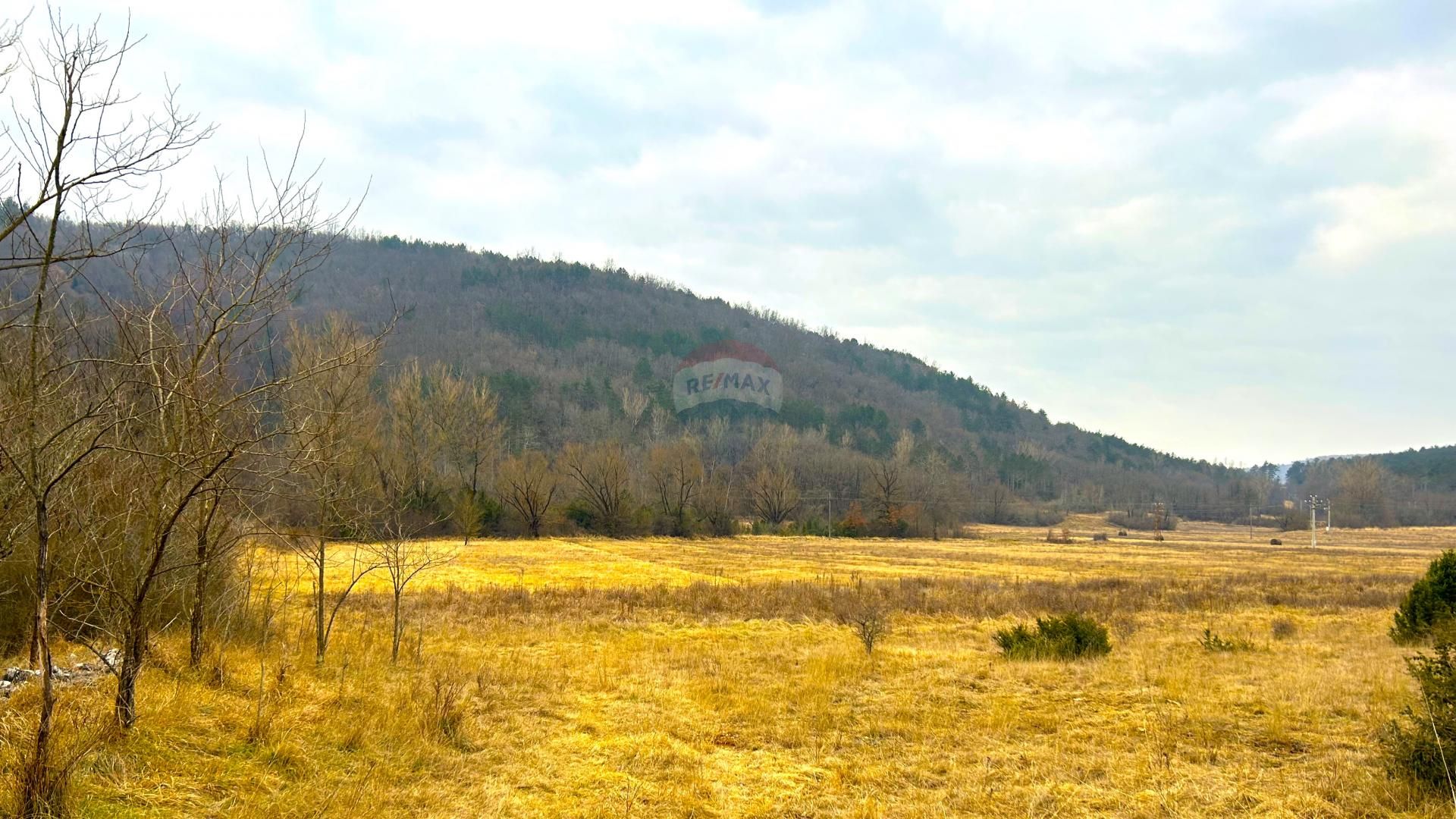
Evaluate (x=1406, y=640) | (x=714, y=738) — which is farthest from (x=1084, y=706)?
(x=1406, y=640)

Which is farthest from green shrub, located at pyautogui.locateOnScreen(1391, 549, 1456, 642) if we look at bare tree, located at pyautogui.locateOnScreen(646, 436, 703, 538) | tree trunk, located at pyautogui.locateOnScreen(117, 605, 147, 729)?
bare tree, located at pyautogui.locateOnScreen(646, 436, 703, 538)

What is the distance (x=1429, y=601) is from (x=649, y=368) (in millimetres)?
123520

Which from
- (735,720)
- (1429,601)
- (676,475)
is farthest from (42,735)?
(676,475)

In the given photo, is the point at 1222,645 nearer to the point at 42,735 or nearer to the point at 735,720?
the point at 735,720

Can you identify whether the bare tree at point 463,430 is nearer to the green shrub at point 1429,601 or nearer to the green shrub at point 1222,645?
the green shrub at point 1222,645

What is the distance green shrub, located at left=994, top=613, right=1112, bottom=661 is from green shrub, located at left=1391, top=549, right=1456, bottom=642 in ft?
18.2

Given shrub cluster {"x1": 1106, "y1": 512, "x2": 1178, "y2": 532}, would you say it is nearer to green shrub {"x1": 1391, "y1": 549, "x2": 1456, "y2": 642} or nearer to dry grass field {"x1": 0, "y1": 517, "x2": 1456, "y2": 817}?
dry grass field {"x1": 0, "y1": 517, "x2": 1456, "y2": 817}

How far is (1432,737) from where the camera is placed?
20.6 ft

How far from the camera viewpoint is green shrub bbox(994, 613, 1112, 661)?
13.8 meters

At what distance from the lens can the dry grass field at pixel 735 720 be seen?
249 inches

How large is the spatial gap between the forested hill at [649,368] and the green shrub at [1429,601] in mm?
86308

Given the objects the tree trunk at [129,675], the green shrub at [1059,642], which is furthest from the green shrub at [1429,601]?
the tree trunk at [129,675]

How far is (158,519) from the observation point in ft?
20.5

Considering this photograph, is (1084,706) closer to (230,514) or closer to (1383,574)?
(230,514)
